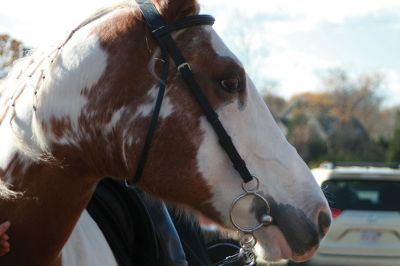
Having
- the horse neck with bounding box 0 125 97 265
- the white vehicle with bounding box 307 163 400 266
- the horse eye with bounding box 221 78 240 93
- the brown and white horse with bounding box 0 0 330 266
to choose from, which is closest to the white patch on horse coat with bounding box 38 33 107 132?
the brown and white horse with bounding box 0 0 330 266

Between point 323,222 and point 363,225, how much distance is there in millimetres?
8289

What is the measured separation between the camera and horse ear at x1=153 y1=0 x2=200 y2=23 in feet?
8.11

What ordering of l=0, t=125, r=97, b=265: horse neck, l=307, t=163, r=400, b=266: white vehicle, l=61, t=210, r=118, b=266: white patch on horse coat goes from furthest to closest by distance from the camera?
1. l=307, t=163, r=400, b=266: white vehicle
2. l=61, t=210, r=118, b=266: white patch on horse coat
3. l=0, t=125, r=97, b=265: horse neck

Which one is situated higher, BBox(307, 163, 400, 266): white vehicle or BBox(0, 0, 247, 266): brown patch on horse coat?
BBox(0, 0, 247, 266): brown patch on horse coat

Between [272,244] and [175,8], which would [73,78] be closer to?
[175,8]

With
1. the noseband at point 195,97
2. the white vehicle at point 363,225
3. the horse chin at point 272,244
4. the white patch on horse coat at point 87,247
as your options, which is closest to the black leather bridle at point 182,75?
the noseband at point 195,97

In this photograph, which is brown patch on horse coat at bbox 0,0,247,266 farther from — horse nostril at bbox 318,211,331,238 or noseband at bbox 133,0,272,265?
horse nostril at bbox 318,211,331,238

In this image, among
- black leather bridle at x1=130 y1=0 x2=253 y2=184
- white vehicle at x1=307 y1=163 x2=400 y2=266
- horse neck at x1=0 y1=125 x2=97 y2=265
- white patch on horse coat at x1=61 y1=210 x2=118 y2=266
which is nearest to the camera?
black leather bridle at x1=130 y1=0 x2=253 y2=184

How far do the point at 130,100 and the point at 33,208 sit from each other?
547 mm

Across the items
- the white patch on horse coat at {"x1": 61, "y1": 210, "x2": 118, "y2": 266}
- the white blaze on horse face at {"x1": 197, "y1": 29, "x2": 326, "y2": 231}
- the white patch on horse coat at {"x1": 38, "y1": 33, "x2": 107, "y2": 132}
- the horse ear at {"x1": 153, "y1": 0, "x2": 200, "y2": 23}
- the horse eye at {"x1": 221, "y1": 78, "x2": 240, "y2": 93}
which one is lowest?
the white patch on horse coat at {"x1": 61, "y1": 210, "x2": 118, "y2": 266}

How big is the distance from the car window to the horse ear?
817 centimetres

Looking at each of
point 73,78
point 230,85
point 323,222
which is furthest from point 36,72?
point 323,222

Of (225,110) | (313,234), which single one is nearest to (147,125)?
(225,110)

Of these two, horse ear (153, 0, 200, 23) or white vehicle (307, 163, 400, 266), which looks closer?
horse ear (153, 0, 200, 23)
